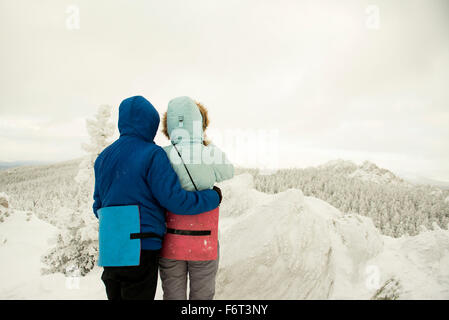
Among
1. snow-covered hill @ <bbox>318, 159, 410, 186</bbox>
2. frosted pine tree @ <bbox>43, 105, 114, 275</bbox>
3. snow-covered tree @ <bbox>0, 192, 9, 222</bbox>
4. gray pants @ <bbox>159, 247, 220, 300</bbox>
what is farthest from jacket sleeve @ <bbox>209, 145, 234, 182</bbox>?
snow-covered tree @ <bbox>0, 192, 9, 222</bbox>

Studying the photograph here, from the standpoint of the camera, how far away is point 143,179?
210 cm

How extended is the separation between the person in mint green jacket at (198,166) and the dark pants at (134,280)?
0.27m

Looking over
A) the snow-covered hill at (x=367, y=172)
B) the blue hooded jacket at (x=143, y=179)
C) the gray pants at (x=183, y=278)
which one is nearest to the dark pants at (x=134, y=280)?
the blue hooded jacket at (x=143, y=179)

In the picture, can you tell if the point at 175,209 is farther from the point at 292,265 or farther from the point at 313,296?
the point at 313,296

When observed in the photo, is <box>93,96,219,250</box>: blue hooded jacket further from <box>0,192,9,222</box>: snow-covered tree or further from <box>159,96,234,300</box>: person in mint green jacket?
<box>0,192,9,222</box>: snow-covered tree

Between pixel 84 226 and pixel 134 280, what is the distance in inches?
202

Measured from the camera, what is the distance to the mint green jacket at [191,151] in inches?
88.5

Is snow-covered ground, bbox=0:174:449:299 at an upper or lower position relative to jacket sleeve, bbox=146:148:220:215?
lower

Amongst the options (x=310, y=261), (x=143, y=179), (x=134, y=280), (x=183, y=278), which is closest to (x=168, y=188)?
(x=143, y=179)

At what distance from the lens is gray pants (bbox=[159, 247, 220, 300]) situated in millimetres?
2422

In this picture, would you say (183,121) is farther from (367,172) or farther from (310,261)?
(367,172)

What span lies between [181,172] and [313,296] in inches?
129

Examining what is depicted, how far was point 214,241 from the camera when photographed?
7.96ft
